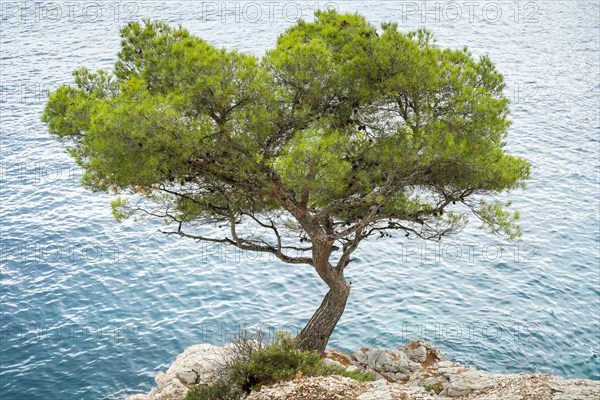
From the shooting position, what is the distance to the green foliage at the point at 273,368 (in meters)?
17.2

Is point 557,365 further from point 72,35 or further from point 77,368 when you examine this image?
point 72,35

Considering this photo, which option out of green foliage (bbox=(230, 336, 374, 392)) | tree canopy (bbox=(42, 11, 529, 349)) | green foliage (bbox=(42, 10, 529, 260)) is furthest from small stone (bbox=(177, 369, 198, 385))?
tree canopy (bbox=(42, 11, 529, 349))

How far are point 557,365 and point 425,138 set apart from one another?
1382 cm

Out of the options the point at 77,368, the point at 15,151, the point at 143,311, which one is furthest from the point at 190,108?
the point at 15,151

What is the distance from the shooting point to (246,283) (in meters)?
33.4

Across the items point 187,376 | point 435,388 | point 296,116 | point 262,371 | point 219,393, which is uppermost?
point 296,116

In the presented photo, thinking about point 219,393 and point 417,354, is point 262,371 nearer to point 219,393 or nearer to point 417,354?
point 219,393

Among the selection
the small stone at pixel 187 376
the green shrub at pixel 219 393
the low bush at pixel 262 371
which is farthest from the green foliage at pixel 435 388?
the small stone at pixel 187 376

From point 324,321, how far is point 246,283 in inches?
469

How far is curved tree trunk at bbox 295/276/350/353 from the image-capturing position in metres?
21.9

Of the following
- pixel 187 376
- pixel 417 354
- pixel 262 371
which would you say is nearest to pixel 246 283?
pixel 417 354

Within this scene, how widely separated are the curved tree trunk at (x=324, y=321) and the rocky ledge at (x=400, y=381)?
0.80m

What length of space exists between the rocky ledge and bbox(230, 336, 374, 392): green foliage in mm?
698

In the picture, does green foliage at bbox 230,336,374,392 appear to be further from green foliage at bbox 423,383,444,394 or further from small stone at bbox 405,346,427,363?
small stone at bbox 405,346,427,363
